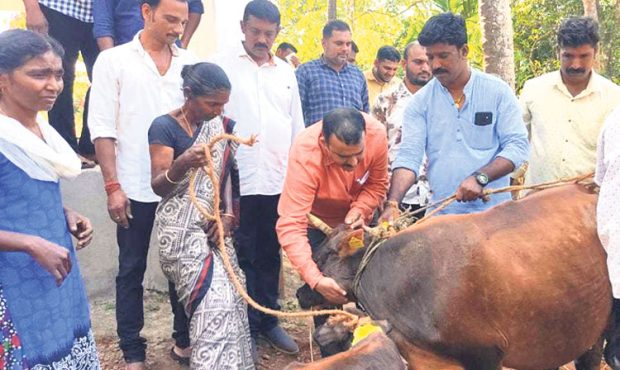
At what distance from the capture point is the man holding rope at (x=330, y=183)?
133 inches

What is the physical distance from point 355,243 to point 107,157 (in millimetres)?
1670

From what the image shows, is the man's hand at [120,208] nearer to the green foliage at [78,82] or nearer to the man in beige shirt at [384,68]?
the man in beige shirt at [384,68]

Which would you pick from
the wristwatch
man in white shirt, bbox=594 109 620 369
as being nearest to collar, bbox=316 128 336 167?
the wristwatch

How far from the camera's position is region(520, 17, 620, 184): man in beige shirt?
4.46 m

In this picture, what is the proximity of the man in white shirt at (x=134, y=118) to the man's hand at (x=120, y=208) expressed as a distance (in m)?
0.08

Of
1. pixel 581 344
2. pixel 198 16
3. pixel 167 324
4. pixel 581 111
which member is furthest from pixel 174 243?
pixel 581 111

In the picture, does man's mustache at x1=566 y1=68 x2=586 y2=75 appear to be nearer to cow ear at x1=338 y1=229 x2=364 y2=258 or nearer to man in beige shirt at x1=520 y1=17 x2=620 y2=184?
man in beige shirt at x1=520 y1=17 x2=620 y2=184

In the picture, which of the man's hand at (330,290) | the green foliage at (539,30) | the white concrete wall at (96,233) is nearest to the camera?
the man's hand at (330,290)

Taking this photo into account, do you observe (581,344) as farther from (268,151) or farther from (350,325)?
(268,151)

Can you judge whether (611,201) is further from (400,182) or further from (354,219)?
(400,182)

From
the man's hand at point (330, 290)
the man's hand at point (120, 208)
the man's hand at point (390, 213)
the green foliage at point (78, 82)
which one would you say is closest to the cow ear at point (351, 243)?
the man's hand at point (330, 290)

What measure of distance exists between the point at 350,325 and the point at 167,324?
2730 millimetres

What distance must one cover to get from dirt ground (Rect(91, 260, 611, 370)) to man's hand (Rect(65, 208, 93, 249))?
1.75 metres

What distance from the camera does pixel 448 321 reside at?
2.95 metres
